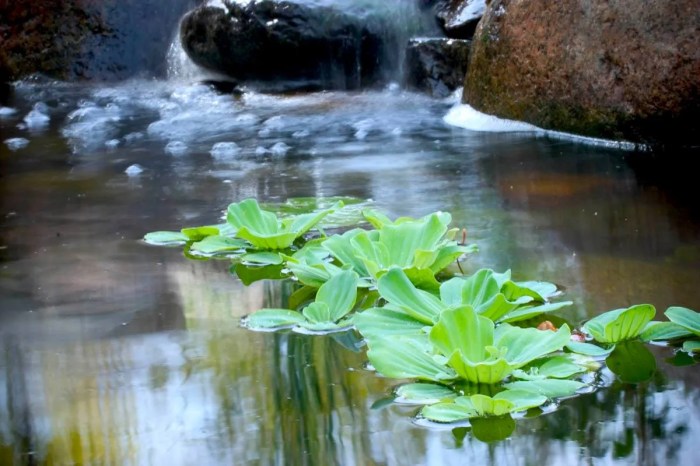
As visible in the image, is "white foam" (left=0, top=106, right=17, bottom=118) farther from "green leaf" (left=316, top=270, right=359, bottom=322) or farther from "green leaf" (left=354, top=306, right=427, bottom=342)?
"green leaf" (left=354, top=306, right=427, bottom=342)

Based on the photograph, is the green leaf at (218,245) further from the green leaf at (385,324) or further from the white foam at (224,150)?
the white foam at (224,150)

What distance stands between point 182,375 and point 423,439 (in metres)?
0.52

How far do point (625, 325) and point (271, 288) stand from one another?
0.88 metres

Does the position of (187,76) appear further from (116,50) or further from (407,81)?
(407,81)

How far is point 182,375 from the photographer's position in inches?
73.8

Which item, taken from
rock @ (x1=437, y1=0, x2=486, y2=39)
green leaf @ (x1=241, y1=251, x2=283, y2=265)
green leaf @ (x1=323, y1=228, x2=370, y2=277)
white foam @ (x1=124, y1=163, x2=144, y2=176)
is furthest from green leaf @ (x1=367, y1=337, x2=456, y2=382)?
rock @ (x1=437, y1=0, x2=486, y2=39)

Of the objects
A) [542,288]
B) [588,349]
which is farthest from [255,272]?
[588,349]

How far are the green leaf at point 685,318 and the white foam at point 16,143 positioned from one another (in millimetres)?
3745

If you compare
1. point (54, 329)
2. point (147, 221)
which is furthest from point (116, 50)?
point (54, 329)

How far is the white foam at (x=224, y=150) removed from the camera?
4.44 meters

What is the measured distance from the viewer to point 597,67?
434 cm

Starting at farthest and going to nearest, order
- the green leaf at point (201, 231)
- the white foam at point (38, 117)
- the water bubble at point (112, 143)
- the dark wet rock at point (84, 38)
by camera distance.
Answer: the dark wet rock at point (84, 38) < the white foam at point (38, 117) < the water bubble at point (112, 143) < the green leaf at point (201, 231)

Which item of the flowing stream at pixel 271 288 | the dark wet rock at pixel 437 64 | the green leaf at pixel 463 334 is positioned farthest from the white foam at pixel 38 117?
the green leaf at pixel 463 334

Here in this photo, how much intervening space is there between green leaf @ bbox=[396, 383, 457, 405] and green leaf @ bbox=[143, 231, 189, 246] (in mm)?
1266
